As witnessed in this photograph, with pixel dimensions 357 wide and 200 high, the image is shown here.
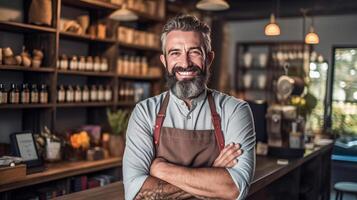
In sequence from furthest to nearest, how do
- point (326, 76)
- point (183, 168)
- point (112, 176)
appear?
point (326, 76) → point (112, 176) → point (183, 168)

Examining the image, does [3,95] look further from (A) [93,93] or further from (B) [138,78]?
(B) [138,78]

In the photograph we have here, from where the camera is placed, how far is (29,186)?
3291 millimetres

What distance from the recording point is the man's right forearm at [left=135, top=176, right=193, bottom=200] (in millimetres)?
1737

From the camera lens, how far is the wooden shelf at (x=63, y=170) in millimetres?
3030

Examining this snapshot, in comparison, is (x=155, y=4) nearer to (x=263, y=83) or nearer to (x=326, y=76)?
(x=326, y=76)

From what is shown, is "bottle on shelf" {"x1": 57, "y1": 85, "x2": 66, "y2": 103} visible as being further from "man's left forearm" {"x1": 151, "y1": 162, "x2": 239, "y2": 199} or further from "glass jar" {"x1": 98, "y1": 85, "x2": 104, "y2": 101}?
"man's left forearm" {"x1": 151, "y1": 162, "x2": 239, "y2": 199}

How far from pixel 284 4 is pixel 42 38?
3589mm

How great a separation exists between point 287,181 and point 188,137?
1.83 m

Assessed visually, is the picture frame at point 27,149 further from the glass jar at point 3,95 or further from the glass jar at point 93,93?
the glass jar at point 93,93

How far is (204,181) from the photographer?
5.63ft

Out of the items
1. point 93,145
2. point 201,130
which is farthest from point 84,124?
point 201,130

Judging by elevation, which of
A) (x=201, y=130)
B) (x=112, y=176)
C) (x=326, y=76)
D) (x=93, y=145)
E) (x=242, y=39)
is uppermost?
(x=242, y=39)

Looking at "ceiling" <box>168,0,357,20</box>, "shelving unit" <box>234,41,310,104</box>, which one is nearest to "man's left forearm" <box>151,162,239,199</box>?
"ceiling" <box>168,0,357,20</box>

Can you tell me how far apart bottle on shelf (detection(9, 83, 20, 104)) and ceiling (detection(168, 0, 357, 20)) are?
2.62 m
